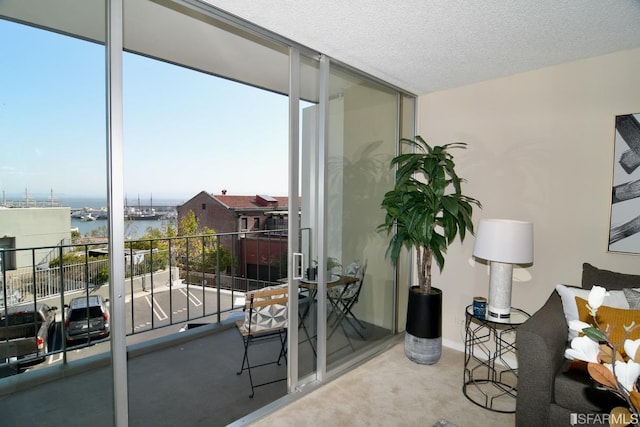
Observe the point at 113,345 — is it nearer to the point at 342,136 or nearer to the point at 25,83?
the point at 25,83

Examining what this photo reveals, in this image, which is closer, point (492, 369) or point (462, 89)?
point (492, 369)

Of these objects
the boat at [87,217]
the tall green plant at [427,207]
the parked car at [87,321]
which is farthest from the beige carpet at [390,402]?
the boat at [87,217]

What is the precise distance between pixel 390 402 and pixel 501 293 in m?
1.13

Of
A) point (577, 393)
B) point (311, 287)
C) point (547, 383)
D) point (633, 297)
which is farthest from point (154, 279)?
point (633, 297)

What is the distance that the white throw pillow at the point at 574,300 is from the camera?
2.04m

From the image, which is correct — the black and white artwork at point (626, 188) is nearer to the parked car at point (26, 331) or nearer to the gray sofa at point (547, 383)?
the gray sofa at point (547, 383)

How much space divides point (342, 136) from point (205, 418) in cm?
233

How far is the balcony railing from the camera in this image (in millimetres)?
1576

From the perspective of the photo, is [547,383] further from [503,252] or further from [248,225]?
[248,225]

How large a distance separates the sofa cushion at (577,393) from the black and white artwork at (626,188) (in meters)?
1.11

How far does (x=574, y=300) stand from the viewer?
86.4 inches

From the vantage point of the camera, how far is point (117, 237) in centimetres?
168

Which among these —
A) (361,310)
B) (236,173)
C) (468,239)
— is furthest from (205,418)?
(236,173)

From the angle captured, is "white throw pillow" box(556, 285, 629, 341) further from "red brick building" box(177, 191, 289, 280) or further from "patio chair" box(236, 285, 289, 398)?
"red brick building" box(177, 191, 289, 280)
